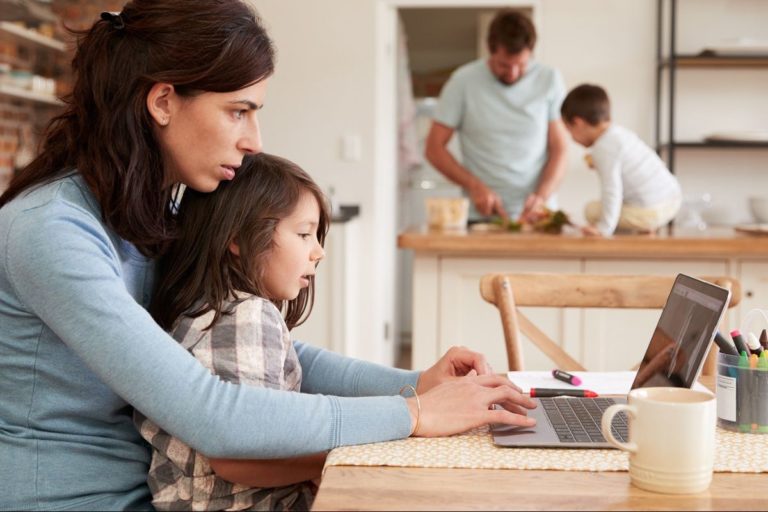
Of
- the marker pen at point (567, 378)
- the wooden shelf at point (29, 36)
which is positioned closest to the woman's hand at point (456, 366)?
the marker pen at point (567, 378)

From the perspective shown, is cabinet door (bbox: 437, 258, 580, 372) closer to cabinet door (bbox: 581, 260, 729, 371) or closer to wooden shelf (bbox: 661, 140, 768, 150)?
cabinet door (bbox: 581, 260, 729, 371)

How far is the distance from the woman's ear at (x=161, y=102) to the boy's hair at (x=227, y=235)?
15 centimetres

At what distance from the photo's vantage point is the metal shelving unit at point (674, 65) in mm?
4531

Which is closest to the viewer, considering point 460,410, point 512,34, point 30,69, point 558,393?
point 460,410

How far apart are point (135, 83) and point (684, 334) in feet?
2.53

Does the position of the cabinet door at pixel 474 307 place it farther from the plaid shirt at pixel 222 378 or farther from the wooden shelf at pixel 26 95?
the wooden shelf at pixel 26 95

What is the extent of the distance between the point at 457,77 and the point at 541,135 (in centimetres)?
44

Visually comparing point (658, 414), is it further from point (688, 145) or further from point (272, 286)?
point (688, 145)

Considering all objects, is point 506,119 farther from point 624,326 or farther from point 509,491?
point 509,491

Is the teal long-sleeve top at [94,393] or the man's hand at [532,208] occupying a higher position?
the man's hand at [532,208]

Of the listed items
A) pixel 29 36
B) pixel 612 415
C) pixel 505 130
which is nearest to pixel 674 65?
pixel 505 130

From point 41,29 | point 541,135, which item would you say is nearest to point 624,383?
point 541,135

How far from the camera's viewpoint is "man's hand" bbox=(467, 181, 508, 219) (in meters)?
3.74

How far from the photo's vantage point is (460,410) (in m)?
1.14
